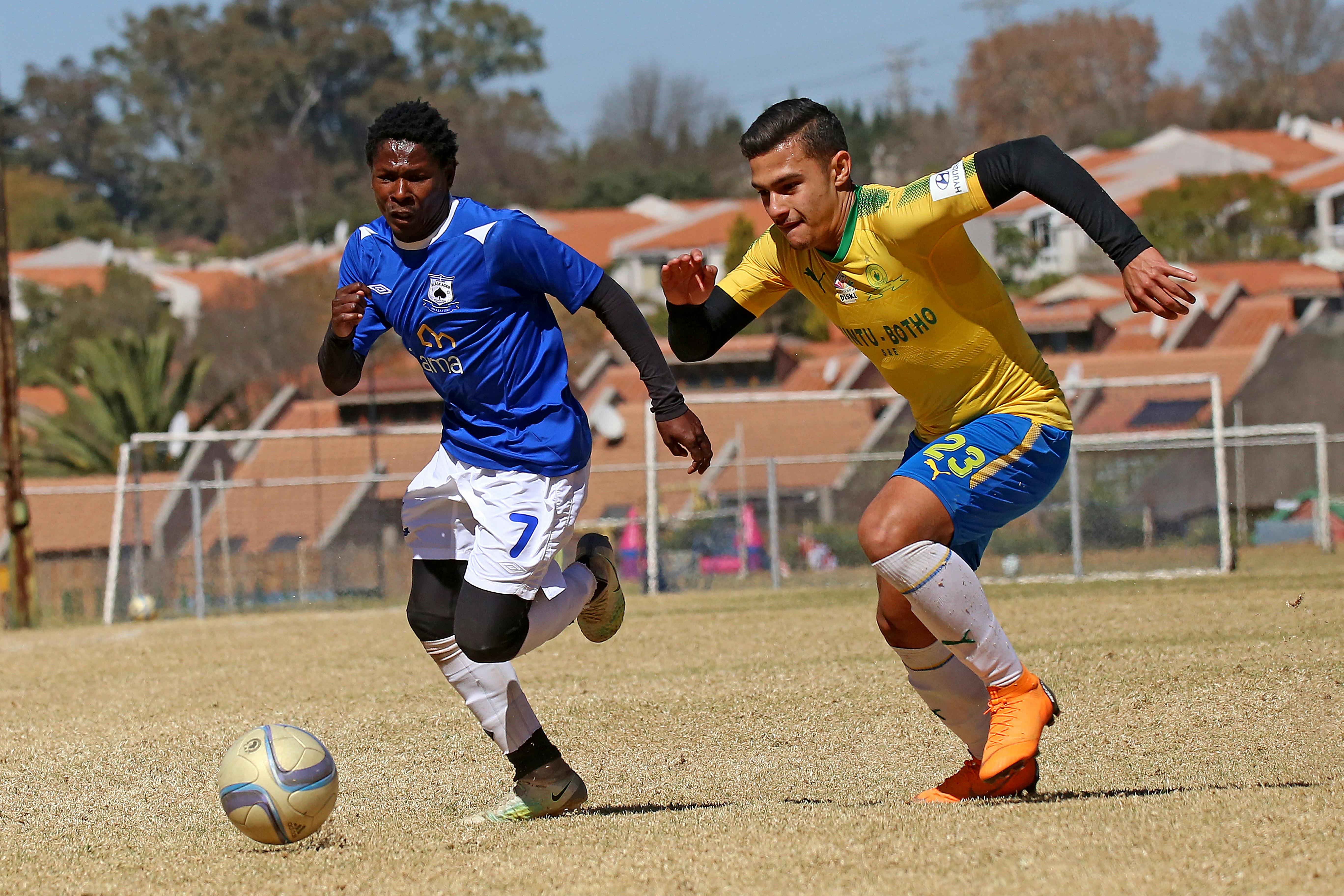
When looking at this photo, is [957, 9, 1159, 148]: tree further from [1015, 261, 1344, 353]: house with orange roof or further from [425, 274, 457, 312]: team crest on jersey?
[425, 274, 457, 312]: team crest on jersey

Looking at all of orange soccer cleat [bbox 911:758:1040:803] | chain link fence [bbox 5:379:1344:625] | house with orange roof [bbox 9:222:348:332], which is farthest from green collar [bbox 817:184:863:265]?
house with orange roof [bbox 9:222:348:332]

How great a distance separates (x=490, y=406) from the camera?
531 cm

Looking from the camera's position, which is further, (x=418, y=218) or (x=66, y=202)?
(x=66, y=202)

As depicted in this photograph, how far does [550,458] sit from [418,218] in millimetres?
903

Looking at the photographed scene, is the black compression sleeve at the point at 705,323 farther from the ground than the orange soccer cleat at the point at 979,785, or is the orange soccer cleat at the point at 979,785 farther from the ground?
the black compression sleeve at the point at 705,323

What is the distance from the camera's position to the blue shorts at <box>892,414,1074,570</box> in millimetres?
4977

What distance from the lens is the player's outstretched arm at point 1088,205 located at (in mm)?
4477

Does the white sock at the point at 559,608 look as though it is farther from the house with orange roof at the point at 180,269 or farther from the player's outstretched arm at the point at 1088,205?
the house with orange roof at the point at 180,269

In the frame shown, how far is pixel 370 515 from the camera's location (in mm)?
18812

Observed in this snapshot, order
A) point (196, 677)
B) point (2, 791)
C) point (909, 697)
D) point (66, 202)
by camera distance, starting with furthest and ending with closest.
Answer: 1. point (66, 202)
2. point (196, 677)
3. point (909, 697)
4. point (2, 791)

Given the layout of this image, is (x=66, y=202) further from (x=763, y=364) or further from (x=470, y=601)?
(x=470, y=601)

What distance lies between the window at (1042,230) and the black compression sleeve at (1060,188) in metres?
62.2

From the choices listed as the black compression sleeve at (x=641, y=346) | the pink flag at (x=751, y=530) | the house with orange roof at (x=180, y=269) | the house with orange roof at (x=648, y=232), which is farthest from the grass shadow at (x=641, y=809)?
the house with orange roof at (x=648, y=232)

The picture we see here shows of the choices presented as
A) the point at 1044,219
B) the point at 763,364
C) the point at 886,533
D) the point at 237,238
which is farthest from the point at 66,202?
the point at 886,533
